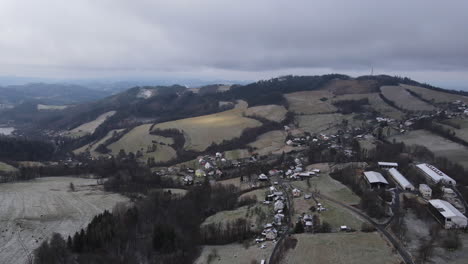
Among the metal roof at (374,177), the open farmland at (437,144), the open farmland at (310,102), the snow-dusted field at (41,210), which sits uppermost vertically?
the open farmland at (310,102)

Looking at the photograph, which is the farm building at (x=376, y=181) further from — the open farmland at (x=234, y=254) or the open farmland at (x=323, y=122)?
the open farmland at (x=323, y=122)

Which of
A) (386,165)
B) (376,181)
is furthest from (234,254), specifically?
(386,165)

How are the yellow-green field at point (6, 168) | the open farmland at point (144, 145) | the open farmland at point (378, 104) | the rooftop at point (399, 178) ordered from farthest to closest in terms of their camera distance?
1. the open farmland at point (378, 104)
2. the open farmland at point (144, 145)
3. the yellow-green field at point (6, 168)
4. the rooftop at point (399, 178)

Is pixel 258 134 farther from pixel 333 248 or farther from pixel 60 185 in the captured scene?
pixel 333 248

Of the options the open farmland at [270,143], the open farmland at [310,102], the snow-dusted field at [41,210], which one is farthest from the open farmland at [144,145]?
the open farmland at [310,102]

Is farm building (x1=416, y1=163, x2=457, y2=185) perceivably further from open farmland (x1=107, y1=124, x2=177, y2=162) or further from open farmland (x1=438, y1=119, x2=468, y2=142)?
open farmland (x1=107, y1=124, x2=177, y2=162)

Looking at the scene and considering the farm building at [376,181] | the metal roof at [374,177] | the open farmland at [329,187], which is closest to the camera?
the open farmland at [329,187]
